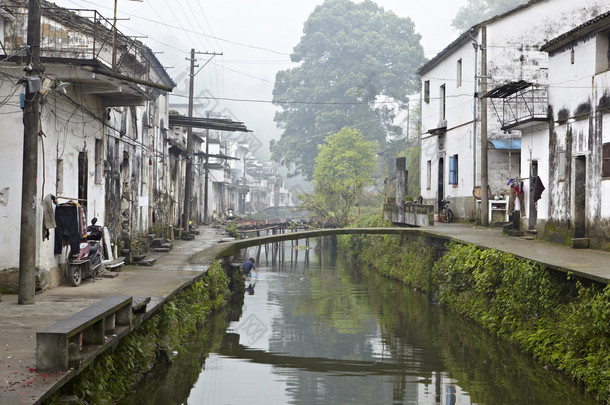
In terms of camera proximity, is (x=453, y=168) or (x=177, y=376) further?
(x=453, y=168)

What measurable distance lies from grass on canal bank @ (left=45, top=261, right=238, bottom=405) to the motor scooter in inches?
78.6

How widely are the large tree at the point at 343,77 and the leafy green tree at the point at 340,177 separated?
1005cm

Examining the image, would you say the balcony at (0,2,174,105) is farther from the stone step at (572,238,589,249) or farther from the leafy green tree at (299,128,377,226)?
the leafy green tree at (299,128,377,226)

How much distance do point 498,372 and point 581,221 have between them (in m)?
5.62

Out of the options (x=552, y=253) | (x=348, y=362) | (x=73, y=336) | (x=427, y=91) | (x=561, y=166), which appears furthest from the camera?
(x=427, y=91)

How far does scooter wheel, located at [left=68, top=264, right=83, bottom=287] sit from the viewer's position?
41.8 feet

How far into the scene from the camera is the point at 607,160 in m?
14.3

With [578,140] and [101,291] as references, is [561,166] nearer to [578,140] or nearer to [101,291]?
[578,140]

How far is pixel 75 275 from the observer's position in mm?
12859

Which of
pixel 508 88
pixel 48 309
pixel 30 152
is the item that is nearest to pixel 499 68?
pixel 508 88

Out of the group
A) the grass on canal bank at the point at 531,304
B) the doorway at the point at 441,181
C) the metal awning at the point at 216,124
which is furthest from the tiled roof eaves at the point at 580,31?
the metal awning at the point at 216,124

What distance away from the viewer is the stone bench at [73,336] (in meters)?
6.36

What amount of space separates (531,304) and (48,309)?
8.77 m

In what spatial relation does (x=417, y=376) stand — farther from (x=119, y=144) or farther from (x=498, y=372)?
(x=119, y=144)
